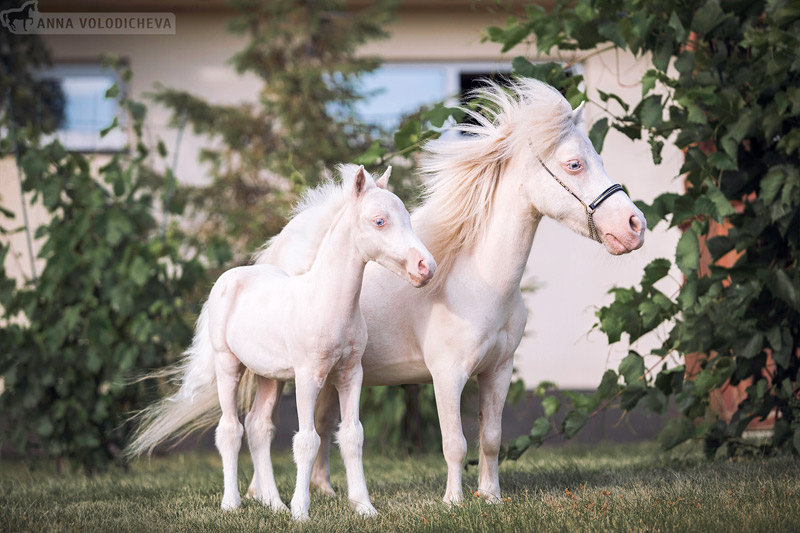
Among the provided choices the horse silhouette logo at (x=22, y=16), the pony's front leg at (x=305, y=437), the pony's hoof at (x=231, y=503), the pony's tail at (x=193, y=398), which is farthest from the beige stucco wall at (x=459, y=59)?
the pony's front leg at (x=305, y=437)

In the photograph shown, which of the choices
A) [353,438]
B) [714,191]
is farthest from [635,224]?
[353,438]

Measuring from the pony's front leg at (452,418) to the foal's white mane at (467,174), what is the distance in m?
0.45

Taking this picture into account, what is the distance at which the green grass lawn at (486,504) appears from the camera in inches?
139

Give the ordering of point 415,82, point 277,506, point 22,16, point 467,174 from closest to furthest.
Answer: point 277,506 → point 467,174 → point 22,16 → point 415,82

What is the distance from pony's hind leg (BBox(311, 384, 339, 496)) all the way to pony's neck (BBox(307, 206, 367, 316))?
1056 millimetres

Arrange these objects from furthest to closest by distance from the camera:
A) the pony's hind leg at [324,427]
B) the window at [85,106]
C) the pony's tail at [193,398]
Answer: the window at [85,106] < the pony's hind leg at [324,427] < the pony's tail at [193,398]

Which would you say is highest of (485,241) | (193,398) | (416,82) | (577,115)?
(416,82)

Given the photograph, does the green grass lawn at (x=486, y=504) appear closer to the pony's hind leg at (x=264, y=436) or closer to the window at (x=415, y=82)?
the pony's hind leg at (x=264, y=436)

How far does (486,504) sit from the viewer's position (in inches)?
153

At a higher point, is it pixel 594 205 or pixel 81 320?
pixel 594 205

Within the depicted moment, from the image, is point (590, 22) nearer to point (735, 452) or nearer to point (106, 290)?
point (735, 452)

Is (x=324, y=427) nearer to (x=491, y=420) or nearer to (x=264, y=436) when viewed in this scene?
(x=264, y=436)

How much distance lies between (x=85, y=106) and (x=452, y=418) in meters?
8.48

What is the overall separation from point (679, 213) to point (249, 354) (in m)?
2.51
